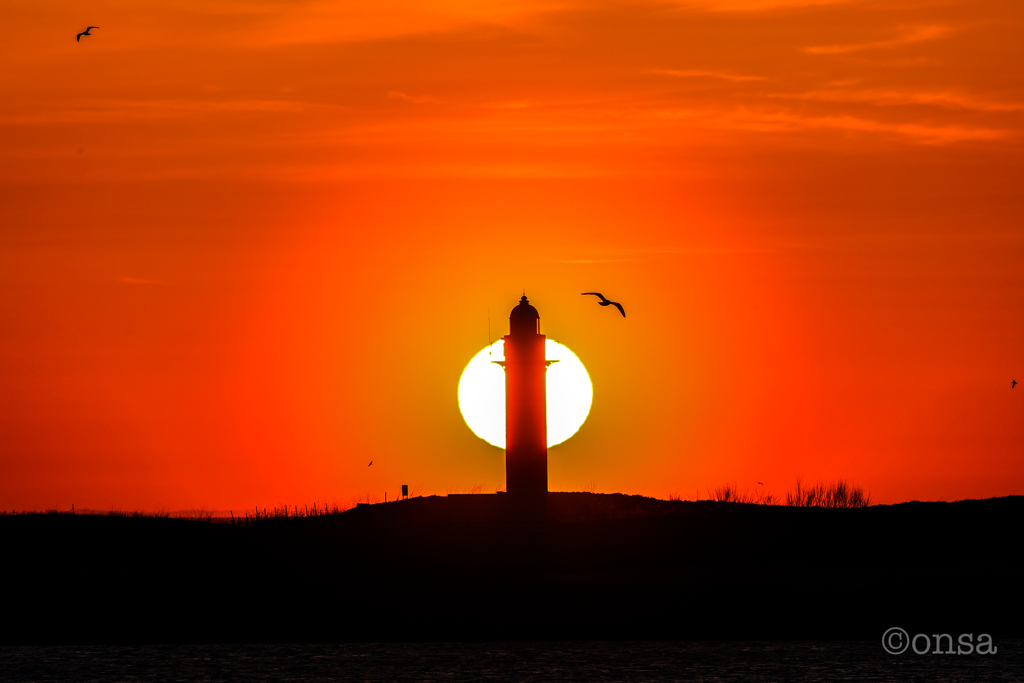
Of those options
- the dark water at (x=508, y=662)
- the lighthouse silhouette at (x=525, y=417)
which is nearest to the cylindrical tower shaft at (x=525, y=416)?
the lighthouse silhouette at (x=525, y=417)

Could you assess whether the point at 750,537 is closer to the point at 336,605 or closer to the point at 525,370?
the point at 525,370

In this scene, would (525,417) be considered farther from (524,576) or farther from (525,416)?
(524,576)

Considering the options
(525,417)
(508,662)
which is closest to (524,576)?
(508,662)

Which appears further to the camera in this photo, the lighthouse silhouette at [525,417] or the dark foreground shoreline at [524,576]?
the lighthouse silhouette at [525,417]

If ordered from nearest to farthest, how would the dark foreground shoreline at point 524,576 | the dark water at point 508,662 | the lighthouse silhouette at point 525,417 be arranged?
the dark water at point 508,662
the dark foreground shoreline at point 524,576
the lighthouse silhouette at point 525,417

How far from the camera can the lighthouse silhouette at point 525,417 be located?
4972 cm

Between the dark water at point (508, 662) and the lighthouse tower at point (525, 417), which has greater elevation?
the lighthouse tower at point (525, 417)

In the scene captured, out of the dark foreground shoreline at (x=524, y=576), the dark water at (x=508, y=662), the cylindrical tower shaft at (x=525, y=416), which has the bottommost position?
the dark water at (x=508, y=662)

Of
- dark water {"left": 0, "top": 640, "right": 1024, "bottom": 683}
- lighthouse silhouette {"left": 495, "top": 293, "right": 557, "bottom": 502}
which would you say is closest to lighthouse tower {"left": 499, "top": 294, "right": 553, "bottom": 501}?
lighthouse silhouette {"left": 495, "top": 293, "right": 557, "bottom": 502}

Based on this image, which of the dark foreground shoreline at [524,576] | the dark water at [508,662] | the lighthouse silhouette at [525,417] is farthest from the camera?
the lighthouse silhouette at [525,417]

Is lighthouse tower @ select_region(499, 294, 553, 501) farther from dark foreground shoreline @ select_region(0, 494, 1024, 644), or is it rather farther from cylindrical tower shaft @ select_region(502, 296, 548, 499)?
dark foreground shoreline @ select_region(0, 494, 1024, 644)

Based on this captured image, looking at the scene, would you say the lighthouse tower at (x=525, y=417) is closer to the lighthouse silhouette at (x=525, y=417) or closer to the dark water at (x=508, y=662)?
the lighthouse silhouette at (x=525, y=417)

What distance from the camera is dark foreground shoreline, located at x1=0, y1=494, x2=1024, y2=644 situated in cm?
3944

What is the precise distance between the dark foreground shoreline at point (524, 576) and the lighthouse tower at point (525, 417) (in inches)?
39.8
